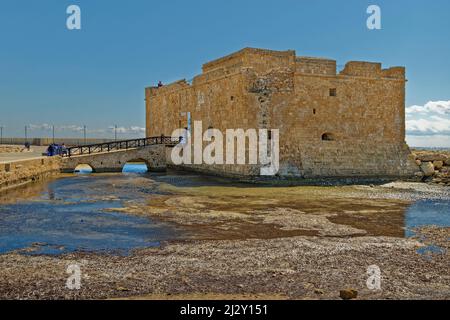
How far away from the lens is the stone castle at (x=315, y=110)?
59.1ft

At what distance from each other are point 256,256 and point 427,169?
16770 mm

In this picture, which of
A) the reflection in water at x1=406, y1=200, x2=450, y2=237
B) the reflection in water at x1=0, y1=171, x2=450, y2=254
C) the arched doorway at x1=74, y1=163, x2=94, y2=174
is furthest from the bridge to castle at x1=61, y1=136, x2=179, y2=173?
the reflection in water at x1=406, y1=200, x2=450, y2=237

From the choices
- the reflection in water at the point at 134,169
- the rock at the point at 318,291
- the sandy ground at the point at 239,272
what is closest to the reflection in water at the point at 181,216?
the sandy ground at the point at 239,272

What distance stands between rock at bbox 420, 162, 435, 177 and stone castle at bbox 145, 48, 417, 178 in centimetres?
56

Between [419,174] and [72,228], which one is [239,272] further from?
[419,174]

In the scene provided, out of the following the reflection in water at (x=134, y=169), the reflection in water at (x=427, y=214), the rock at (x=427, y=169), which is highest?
the rock at (x=427, y=169)

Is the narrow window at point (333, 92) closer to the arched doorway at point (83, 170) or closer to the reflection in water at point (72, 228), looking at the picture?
the reflection in water at point (72, 228)

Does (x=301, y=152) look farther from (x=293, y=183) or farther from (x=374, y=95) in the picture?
(x=374, y=95)

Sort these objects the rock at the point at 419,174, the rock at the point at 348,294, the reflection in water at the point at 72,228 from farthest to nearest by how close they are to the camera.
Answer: the rock at the point at 419,174 < the reflection in water at the point at 72,228 < the rock at the point at 348,294

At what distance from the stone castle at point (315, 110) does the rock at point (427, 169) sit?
561 millimetres

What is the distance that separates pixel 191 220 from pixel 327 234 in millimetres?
3034

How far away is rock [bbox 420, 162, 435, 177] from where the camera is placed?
19.9 meters

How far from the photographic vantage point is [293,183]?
57.4ft
